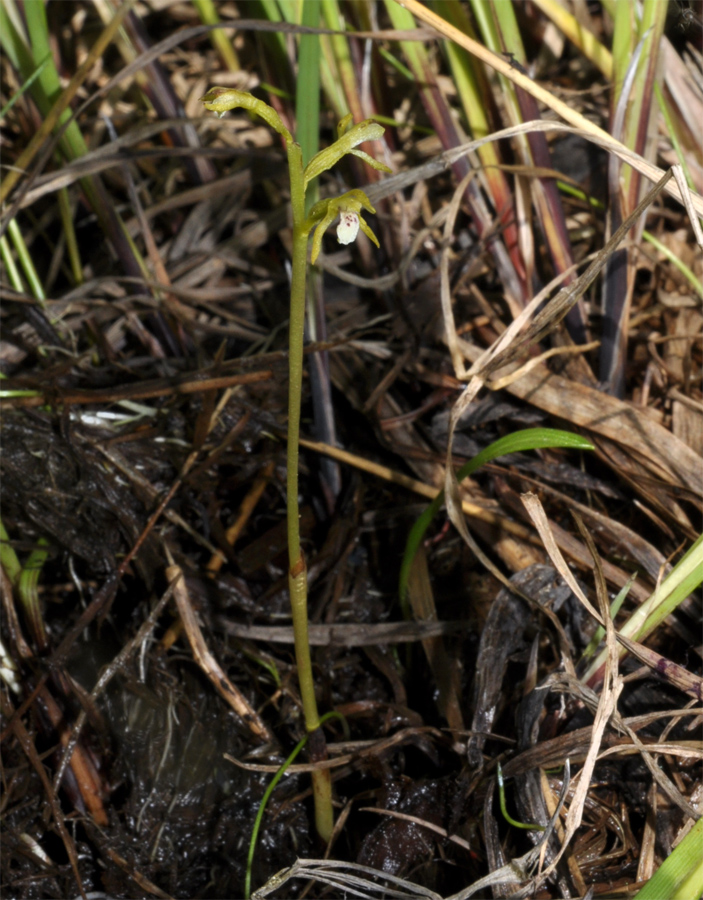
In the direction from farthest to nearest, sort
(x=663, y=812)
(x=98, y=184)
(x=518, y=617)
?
(x=98, y=184), (x=518, y=617), (x=663, y=812)

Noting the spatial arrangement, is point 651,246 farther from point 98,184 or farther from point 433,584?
point 98,184

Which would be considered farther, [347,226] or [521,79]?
[521,79]

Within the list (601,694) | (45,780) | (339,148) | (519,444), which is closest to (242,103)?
(339,148)

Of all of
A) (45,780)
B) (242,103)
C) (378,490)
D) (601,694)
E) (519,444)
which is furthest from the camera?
(378,490)

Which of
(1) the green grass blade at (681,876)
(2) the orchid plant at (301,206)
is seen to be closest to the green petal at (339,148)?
(2) the orchid plant at (301,206)

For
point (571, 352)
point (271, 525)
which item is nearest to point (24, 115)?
point (271, 525)

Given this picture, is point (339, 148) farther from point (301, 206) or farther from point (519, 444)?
point (519, 444)
